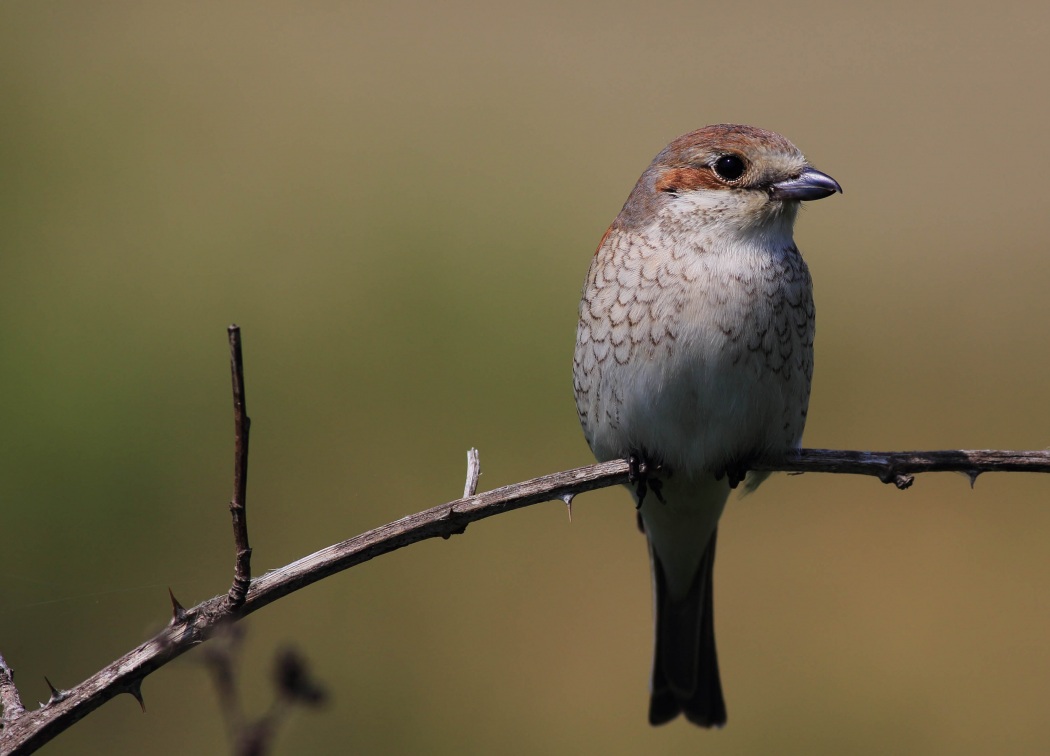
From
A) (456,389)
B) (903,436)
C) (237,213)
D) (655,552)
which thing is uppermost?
(237,213)

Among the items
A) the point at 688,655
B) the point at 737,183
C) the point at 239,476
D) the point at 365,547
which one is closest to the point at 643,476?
the point at 737,183

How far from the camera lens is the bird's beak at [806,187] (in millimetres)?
3100

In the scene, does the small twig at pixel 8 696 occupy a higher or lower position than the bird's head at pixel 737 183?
lower

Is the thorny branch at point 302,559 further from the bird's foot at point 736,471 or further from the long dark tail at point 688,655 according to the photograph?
the long dark tail at point 688,655

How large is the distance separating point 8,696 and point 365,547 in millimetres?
649

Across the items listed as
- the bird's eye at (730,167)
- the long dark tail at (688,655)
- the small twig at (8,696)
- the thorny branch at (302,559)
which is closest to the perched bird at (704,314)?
the bird's eye at (730,167)

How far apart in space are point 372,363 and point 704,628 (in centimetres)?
299

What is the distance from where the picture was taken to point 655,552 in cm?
399

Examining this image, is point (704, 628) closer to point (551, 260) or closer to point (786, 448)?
point (786, 448)

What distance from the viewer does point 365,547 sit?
7.04 feet

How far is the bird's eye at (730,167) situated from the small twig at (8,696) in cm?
215

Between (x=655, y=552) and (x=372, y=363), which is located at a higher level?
(x=372, y=363)

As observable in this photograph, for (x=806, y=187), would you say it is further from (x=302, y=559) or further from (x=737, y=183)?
(x=302, y=559)

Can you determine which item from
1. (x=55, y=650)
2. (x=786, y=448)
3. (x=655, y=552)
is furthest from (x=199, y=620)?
(x=55, y=650)
